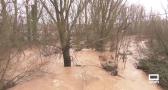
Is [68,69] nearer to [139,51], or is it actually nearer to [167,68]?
[167,68]

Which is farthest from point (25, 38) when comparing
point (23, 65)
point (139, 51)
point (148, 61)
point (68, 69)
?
point (139, 51)

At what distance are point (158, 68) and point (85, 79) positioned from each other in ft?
13.4

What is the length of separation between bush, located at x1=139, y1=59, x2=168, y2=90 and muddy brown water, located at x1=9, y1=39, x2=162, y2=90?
0.44m

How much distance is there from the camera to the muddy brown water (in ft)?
27.7

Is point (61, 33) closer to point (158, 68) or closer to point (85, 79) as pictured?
point (85, 79)

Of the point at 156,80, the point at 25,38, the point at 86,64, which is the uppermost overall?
the point at 25,38

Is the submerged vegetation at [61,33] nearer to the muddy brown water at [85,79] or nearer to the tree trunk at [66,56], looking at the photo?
the tree trunk at [66,56]

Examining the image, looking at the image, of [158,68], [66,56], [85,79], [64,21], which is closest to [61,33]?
[64,21]

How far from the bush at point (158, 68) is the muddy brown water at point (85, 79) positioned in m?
0.44

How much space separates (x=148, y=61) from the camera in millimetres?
12812

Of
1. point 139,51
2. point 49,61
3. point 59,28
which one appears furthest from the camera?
point 139,51

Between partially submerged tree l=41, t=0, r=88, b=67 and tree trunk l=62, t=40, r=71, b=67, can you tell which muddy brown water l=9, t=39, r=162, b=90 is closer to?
tree trunk l=62, t=40, r=71, b=67

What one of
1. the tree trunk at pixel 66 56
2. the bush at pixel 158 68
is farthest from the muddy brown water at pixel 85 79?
the bush at pixel 158 68

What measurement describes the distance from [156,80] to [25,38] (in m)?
5.11
